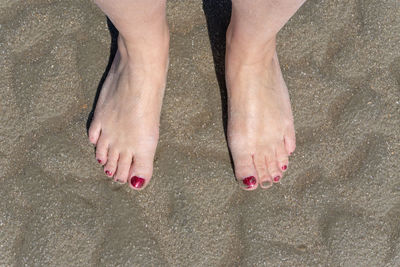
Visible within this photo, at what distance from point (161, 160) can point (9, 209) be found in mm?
521

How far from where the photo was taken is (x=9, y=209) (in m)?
1.42

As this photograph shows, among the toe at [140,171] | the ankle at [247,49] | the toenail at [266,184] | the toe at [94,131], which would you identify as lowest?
the toenail at [266,184]

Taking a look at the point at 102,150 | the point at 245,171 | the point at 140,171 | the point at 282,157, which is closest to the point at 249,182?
the point at 245,171

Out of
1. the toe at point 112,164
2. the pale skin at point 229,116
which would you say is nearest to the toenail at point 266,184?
the pale skin at point 229,116

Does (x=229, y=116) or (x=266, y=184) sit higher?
(x=229, y=116)

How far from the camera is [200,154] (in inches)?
58.0

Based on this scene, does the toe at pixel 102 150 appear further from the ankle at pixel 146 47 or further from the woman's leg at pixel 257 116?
the woman's leg at pixel 257 116

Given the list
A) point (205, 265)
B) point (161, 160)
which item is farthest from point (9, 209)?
point (205, 265)

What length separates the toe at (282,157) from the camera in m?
1.47

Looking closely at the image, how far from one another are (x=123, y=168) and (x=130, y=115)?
179 millimetres

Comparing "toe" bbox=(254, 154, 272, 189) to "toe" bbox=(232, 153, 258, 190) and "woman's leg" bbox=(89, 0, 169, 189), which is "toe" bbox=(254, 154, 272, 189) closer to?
"toe" bbox=(232, 153, 258, 190)

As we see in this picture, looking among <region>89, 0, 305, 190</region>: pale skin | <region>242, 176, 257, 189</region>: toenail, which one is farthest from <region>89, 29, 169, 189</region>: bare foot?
<region>242, 176, 257, 189</region>: toenail

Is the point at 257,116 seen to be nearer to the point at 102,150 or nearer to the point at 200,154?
the point at 200,154

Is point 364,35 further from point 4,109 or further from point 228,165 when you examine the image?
point 4,109
